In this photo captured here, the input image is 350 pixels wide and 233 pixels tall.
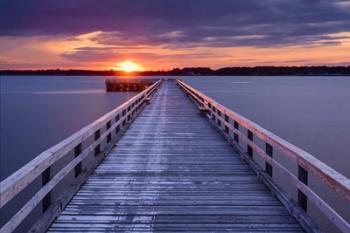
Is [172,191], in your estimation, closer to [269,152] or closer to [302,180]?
[269,152]

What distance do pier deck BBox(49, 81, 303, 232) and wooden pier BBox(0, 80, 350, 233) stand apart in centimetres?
1

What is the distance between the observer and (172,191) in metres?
6.48

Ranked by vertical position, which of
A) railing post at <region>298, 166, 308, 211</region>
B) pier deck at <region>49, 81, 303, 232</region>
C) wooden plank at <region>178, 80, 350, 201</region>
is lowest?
pier deck at <region>49, 81, 303, 232</region>

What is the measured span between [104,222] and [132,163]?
3452 millimetres

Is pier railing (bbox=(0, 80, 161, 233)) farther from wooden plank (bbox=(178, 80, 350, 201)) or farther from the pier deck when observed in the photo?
wooden plank (bbox=(178, 80, 350, 201))

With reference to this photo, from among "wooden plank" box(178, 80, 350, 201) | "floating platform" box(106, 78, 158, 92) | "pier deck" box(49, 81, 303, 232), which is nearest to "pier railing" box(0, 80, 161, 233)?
"pier deck" box(49, 81, 303, 232)

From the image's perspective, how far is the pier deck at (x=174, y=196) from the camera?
198 inches

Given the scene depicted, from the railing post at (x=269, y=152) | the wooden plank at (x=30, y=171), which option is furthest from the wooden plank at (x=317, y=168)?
the wooden plank at (x=30, y=171)

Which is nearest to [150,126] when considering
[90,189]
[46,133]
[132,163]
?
[132,163]

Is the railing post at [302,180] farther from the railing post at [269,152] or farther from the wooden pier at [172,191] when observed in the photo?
the railing post at [269,152]

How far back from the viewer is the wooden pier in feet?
15.1

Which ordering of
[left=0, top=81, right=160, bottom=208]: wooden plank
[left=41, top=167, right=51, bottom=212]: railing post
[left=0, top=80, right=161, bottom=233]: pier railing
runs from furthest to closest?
[left=41, top=167, right=51, bottom=212]: railing post → [left=0, top=80, right=161, bottom=233]: pier railing → [left=0, top=81, right=160, bottom=208]: wooden plank

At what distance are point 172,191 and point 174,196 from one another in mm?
269

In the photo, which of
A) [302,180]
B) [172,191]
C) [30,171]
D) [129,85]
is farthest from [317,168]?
[129,85]
